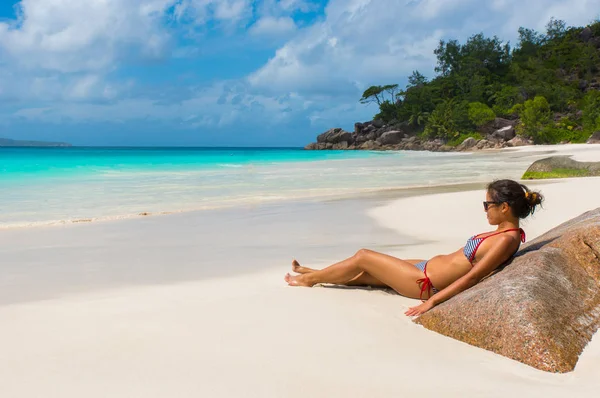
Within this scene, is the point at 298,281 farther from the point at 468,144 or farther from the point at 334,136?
the point at 334,136

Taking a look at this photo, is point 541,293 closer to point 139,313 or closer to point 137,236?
point 139,313

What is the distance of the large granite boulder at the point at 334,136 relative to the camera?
323 ft

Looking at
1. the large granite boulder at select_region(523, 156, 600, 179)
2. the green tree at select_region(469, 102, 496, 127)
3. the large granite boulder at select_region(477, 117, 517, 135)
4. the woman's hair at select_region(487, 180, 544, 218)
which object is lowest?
the large granite boulder at select_region(523, 156, 600, 179)

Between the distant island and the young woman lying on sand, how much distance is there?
63.4 metres

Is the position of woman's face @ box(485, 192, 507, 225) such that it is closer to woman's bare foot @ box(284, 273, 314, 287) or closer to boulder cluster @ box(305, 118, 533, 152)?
woman's bare foot @ box(284, 273, 314, 287)

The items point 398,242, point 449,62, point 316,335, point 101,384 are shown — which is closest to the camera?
point 101,384

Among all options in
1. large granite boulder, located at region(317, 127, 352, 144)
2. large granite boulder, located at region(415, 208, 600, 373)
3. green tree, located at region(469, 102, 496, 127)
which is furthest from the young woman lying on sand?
large granite boulder, located at region(317, 127, 352, 144)

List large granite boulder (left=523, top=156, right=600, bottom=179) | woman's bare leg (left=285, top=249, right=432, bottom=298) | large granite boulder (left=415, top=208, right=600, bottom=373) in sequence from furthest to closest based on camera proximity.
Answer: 1. large granite boulder (left=523, top=156, right=600, bottom=179)
2. woman's bare leg (left=285, top=249, right=432, bottom=298)
3. large granite boulder (left=415, top=208, right=600, bottom=373)

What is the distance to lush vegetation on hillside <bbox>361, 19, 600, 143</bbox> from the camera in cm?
6512

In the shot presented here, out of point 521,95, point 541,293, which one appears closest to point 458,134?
point 521,95

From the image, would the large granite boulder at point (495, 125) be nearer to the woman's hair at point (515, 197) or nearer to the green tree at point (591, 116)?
the green tree at point (591, 116)

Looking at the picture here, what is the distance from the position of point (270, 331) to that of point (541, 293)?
1.83m

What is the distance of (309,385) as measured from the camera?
3.00 m

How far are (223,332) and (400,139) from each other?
8663 centimetres
